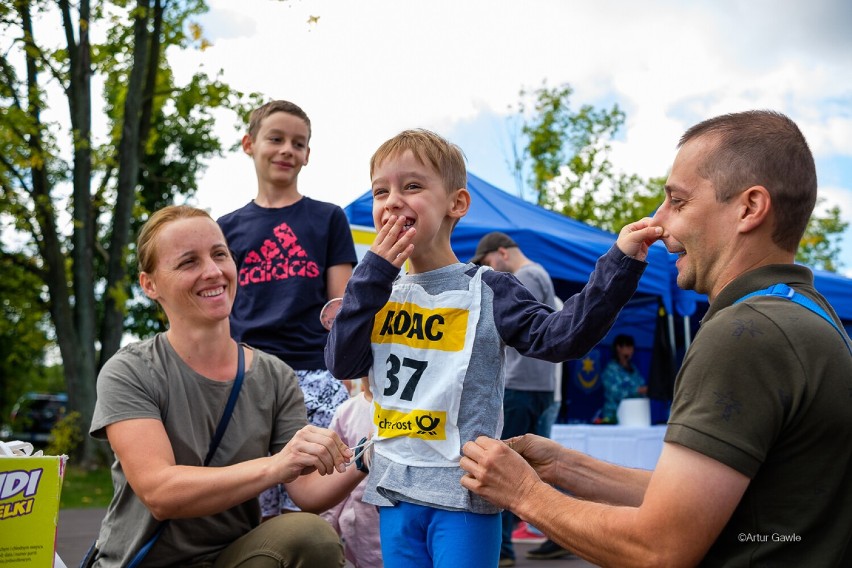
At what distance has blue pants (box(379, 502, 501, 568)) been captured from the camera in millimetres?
2027

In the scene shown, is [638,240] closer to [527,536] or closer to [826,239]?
[527,536]

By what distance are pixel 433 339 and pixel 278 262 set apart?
1.41m

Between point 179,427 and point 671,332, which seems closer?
point 179,427

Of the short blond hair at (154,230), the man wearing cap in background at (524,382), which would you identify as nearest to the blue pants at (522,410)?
the man wearing cap in background at (524,382)

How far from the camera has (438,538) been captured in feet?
6.76

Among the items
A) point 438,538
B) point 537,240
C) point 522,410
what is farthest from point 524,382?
point 438,538

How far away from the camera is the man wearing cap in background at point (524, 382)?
6.11 meters

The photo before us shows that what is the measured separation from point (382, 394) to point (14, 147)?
12.1 meters

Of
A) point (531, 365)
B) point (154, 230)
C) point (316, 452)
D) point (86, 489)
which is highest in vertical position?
point (154, 230)

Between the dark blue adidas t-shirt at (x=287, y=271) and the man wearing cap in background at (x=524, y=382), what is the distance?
2654 mm

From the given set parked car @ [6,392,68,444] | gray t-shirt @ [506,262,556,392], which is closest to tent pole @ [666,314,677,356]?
gray t-shirt @ [506,262,556,392]

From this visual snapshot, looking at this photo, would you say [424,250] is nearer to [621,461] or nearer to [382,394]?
[382,394]

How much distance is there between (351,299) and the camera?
2.18 meters

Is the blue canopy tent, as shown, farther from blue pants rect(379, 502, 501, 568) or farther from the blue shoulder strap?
the blue shoulder strap
